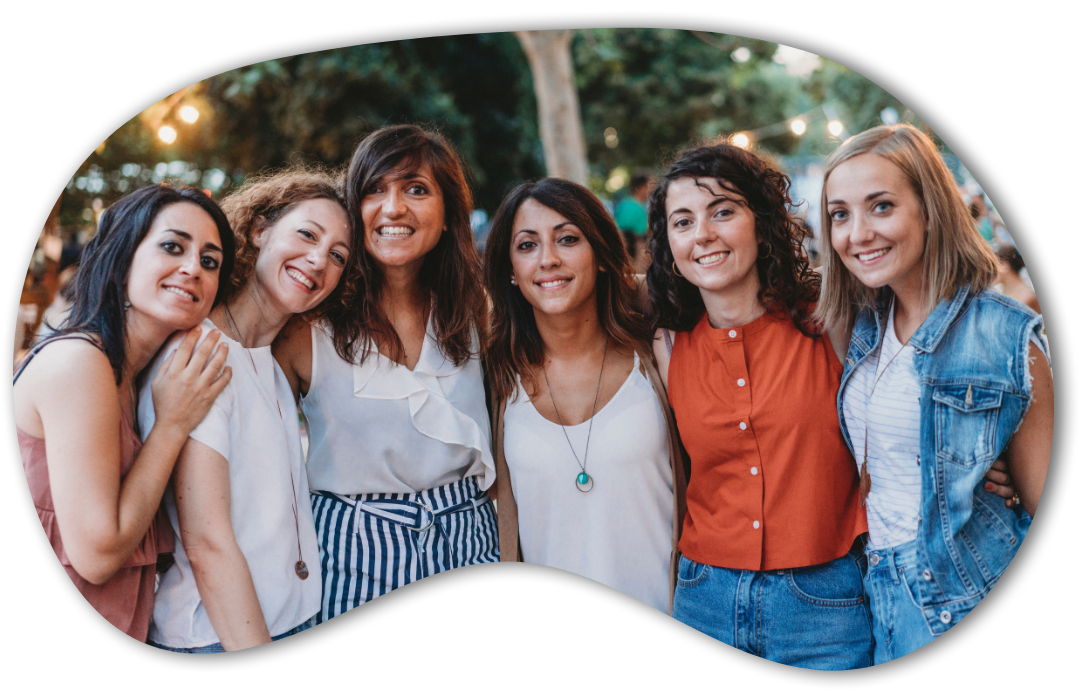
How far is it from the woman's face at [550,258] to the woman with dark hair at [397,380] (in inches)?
7.0

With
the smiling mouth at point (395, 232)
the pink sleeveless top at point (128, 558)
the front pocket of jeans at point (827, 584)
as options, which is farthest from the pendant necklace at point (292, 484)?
the front pocket of jeans at point (827, 584)

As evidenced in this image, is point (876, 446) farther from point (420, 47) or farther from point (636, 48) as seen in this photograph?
point (420, 47)

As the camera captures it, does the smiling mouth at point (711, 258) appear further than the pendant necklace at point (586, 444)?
No

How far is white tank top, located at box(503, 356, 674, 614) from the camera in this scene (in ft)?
8.23

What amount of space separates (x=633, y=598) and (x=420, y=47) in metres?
3.26

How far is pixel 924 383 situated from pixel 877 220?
0.49m

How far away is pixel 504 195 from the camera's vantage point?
2.48 metres

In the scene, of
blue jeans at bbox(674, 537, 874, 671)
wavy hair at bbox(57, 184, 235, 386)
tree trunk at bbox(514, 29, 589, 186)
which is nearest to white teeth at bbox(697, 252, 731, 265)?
blue jeans at bbox(674, 537, 874, 671)

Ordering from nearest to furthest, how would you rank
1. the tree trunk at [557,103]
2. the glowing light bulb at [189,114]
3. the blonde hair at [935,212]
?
the blonde hair at [935,212]
the glowing light bulb at [189,114]
the tree trunk at [557,103]

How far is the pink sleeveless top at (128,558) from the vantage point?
2.28 metres

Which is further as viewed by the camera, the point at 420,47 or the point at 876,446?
the point at 420,47

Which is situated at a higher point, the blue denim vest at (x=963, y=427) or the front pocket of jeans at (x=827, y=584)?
the blue denim vest at (x=963, y=427)

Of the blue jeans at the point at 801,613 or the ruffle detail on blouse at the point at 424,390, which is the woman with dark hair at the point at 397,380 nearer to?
the ruffle detail on blouse at the point at 424,390

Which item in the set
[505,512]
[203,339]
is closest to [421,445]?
[505,512]
